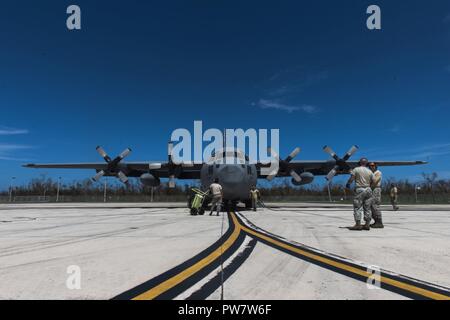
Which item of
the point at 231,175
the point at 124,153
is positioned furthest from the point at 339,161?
the point at 124,153

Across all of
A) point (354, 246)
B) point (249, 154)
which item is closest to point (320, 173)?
point (249, 154)

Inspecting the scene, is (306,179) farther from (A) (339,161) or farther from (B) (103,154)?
(B) (103,154)

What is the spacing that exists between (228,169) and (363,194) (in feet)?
30.1

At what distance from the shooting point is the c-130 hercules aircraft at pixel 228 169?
682 inches

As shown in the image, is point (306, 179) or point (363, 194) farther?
point (306, 179)

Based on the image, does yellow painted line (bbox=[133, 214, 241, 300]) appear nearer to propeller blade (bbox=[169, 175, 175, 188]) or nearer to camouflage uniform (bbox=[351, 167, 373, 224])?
camouflage uniform (bbox=[351, 167, 373, 224])

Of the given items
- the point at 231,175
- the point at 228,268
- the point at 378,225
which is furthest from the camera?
the point at 231,175

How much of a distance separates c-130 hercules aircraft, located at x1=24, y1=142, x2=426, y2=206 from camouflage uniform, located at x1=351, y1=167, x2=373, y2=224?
869 centimetres

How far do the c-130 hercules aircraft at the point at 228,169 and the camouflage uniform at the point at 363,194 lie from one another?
28.5ft

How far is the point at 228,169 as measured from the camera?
17.1m

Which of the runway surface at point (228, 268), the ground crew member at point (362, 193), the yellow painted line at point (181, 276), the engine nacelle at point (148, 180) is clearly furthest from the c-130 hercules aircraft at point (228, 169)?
the yellow painted line at point (181, 276)

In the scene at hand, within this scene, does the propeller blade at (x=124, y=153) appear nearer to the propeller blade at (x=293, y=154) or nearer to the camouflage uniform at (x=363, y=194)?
the propeller blade at (x=293, y=154)
